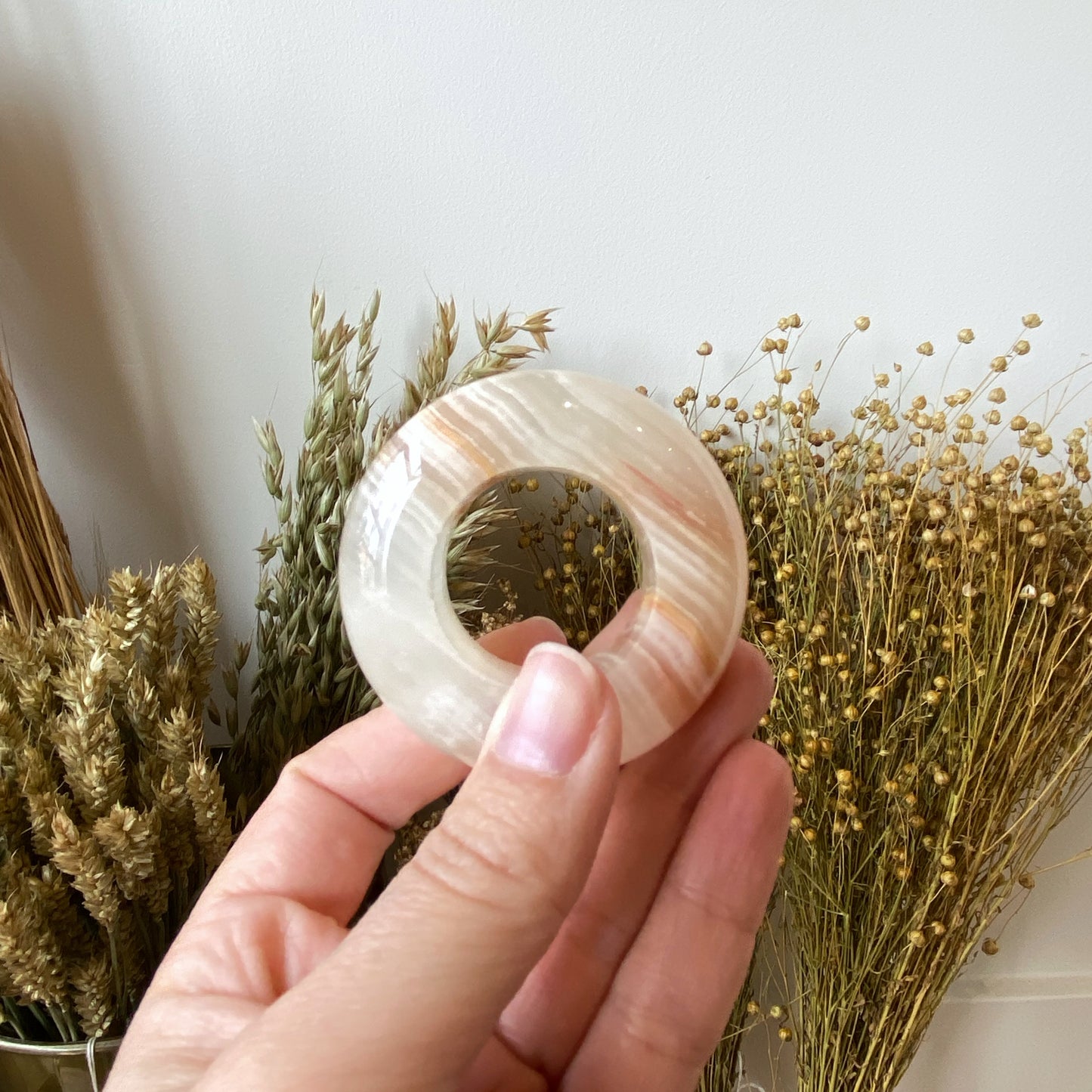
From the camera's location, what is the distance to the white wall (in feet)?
2.03

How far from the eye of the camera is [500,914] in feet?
1.09

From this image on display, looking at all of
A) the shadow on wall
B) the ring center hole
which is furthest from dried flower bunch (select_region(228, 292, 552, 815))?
the shadow on wall

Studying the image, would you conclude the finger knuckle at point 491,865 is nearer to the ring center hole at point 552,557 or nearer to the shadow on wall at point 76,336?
the ring center hole at point 552,557

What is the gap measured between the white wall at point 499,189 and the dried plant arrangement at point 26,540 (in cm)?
11

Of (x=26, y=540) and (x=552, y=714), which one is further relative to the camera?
(x=26, y=540)

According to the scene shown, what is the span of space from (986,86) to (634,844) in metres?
0.61

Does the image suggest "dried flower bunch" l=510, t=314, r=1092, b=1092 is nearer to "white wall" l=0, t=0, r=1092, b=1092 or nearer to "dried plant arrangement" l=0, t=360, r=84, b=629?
"white wall" l=0, t=0, r=1092, b=1092

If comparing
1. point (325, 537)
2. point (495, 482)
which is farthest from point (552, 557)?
point (495, 482)

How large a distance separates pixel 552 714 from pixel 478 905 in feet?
0.26

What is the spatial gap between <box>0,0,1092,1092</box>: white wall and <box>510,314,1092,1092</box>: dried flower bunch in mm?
72

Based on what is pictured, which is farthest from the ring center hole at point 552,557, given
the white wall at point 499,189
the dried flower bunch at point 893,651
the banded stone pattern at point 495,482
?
the banded stone pattern at point 495,482

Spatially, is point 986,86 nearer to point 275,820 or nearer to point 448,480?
point 448,480

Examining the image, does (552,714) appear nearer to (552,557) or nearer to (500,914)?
(500,914)

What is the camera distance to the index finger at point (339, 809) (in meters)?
0.51
